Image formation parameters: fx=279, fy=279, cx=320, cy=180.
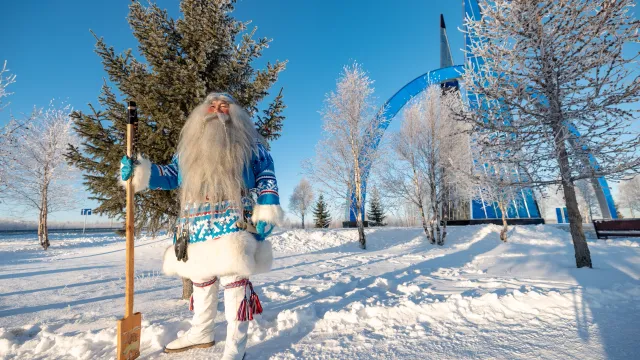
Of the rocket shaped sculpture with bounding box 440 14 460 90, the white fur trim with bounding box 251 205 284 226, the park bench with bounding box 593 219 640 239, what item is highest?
the rocket shaped sculpture with bounding box 440 14 460 90

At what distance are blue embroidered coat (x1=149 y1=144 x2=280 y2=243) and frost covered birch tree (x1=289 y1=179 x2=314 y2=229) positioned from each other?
117 feet

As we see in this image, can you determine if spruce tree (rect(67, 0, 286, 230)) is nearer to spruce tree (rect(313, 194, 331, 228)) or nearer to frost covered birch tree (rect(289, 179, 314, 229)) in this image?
spruce tree (rect(313, 194, 331, 228))

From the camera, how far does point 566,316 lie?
2.40 m

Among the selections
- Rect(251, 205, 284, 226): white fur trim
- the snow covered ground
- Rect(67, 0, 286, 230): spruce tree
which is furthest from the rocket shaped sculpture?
Rect(251, 205, 284, 226): white fur trim

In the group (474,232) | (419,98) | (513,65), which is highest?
Answer: (419,98)

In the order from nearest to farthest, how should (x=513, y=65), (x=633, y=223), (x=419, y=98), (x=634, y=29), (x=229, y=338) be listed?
(x=229, y=338) → (x=634, y=29) → (x=513, y=65) → (x=633, y=223) → (x=419, y=98)

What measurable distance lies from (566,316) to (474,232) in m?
13.0

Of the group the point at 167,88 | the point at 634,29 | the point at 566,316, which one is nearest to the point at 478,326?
the point at 566,316

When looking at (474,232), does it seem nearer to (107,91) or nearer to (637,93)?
(637,93)

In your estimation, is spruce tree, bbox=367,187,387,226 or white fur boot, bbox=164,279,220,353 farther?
spruce tree, bbox=367,187,387,226

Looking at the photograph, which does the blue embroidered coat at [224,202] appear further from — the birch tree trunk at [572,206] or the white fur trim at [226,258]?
the birch tree trunk at [572,206]

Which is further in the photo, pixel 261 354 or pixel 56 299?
pixel 56 299

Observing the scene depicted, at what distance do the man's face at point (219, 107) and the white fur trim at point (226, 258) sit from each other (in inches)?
44.7

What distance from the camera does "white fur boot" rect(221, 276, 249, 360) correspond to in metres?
1.93
